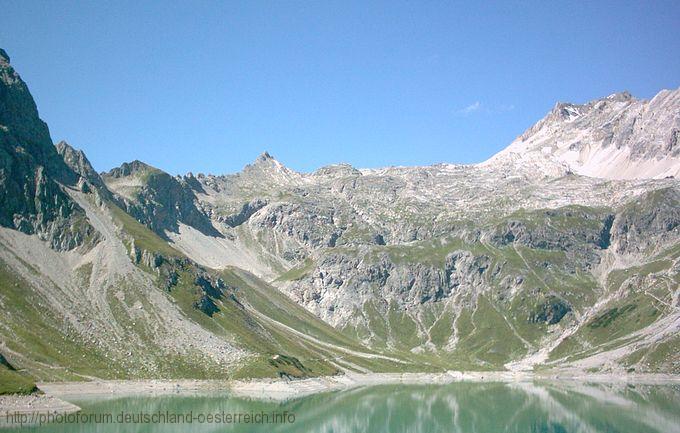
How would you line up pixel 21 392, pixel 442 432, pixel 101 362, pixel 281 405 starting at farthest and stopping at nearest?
pixel 101 362 < pixel 281 405 < pixel 442 432 < pixel 21 392

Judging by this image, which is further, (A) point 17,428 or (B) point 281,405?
(B) point 281,405

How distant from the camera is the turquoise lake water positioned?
5128 inches

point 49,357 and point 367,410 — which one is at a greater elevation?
point 49,357

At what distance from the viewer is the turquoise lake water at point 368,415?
130 metres

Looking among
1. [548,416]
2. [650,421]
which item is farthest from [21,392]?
[650,421]

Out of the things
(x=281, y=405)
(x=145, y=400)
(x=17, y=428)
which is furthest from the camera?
(x=281, y=405)

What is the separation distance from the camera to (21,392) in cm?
13162

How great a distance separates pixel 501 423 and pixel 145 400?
79225 millimetres

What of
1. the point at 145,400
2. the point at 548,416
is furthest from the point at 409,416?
the point at 145,400

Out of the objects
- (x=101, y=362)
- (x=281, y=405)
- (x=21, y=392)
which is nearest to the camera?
(x=21, y=392)

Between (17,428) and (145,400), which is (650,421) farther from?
(17,428)

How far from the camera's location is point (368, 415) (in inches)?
6378

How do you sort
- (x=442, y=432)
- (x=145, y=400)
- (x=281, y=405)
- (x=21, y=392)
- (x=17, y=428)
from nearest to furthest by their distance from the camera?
(x=17, y=428) < (x=21, y=392) < (x=442, y=432) < (x=145, y=400) < (x=281, y=405)

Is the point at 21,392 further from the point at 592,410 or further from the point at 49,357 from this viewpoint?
the point at 592,410
